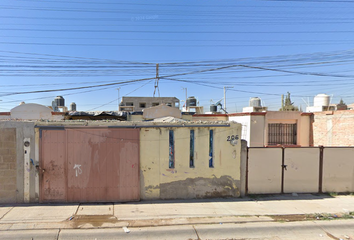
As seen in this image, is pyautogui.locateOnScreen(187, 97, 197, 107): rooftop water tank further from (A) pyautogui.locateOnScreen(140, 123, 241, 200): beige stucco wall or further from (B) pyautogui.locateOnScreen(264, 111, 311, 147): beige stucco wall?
(A) pyautogui.locateOnScreen(140, 123, 241, 200): beige stucco wall

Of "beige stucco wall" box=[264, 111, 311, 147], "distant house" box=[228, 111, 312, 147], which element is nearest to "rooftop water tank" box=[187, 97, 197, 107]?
"distant house" box=[228, 111, 312, 147]

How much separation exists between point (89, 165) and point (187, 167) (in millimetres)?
3123

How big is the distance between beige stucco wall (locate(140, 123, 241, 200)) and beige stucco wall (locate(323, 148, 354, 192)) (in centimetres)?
351

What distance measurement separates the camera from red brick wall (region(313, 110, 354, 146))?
10.3 m

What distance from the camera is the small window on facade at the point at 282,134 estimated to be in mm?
12391

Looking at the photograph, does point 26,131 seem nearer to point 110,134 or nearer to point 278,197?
point 110,134

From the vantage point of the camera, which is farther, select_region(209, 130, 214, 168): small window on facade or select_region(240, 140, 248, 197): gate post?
select_region(240, 140, 248, 197): gate post

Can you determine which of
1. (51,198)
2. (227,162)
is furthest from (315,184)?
(51,198)

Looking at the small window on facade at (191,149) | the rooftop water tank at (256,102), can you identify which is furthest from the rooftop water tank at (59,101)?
the rooftop water tank at (256,102)

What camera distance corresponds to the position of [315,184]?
275 inches

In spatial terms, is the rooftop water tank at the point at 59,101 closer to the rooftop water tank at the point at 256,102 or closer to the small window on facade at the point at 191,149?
the small window on facade at the point at 191,149

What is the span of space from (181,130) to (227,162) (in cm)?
193

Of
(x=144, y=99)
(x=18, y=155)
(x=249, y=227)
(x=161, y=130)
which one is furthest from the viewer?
(x=144, y=99)

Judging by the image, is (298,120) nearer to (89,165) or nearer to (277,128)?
(277,128)
